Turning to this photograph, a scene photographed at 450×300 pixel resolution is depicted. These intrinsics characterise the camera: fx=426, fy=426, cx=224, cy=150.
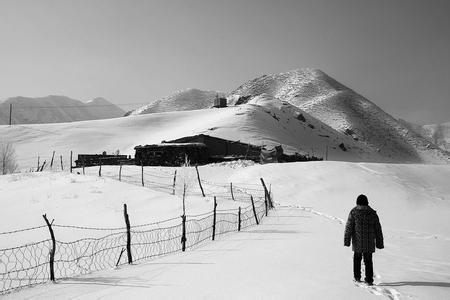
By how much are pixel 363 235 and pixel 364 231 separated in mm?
86

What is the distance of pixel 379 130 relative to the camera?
16275 cm

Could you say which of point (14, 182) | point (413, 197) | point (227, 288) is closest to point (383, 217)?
point (413, 197)

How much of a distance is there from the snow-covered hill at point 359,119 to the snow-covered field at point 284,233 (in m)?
105

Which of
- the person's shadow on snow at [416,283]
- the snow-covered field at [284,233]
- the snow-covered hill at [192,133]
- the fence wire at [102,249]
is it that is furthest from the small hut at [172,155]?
the person's shadow on snow at [416,283]

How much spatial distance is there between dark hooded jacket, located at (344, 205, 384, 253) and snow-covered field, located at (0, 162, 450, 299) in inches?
30.1

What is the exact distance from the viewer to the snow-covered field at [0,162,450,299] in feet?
27.4

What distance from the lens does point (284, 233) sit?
17.8m

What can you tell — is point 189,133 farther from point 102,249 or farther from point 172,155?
point 102,249

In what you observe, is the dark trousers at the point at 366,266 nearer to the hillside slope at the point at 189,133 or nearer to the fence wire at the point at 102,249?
the fence wire at the point at 102,249

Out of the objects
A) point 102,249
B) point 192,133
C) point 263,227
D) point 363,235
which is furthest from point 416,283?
point 192,133

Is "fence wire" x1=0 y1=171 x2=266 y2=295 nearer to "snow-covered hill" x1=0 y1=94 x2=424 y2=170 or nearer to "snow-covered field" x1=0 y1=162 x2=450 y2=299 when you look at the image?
"snow-covered field" x1=0 y1=162 x2=450 y2=299

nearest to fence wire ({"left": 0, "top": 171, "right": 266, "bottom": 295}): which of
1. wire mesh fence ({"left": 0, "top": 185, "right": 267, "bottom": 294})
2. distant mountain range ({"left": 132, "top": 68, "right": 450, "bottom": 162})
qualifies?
wire mesh fence ({"left": 0, "top": 185, "right": 267, "bottom": 294})

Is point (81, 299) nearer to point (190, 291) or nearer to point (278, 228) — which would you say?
point (190, 291)

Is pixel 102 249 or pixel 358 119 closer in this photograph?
Result: pixel 102 249
